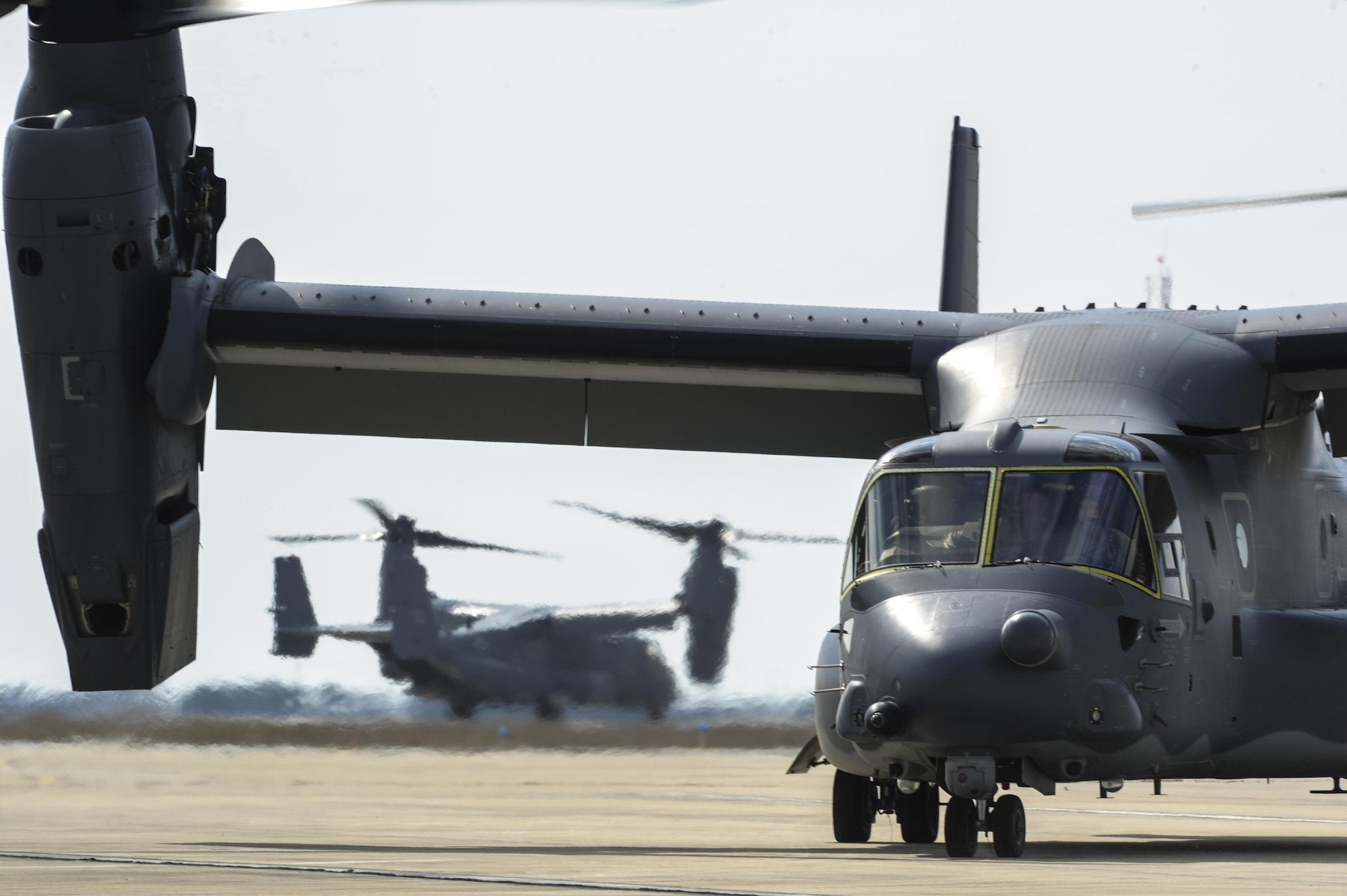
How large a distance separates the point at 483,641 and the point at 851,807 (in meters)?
13.5

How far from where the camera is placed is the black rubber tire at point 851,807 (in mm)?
12086

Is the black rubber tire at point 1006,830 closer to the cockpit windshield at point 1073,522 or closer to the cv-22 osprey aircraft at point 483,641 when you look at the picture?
the cockpit windshield at point 1073,522

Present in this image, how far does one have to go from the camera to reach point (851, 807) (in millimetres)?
12086

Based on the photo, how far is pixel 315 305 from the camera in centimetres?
1324

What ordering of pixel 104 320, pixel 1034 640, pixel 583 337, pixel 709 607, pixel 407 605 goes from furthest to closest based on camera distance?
pixel 407 605 < pixel 709 607 < pixel 583 337 < pixel 104 320 < pixel 1034 640

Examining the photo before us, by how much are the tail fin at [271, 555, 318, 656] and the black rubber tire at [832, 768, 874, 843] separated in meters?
10.6

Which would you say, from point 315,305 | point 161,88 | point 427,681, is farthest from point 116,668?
point 427,681

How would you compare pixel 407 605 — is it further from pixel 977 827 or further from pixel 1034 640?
pixel 1034 640

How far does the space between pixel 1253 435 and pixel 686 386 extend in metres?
4.77

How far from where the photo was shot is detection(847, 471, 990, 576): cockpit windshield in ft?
32.7

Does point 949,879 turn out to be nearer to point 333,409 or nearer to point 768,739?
point 333,409

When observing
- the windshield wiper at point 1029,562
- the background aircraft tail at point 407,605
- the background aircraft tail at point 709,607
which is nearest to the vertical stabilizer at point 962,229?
the windshield wiper at point 1029,562

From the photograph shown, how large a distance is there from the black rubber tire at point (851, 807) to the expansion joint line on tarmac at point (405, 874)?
4.40 m

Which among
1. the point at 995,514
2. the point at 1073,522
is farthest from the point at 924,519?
the point at 1073,522
